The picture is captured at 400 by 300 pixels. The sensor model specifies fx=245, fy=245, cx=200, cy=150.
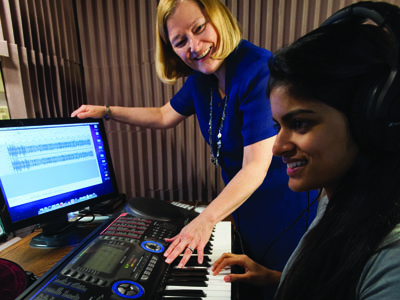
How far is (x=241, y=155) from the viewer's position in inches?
41.7

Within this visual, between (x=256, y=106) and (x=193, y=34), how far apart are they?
35 centimetres

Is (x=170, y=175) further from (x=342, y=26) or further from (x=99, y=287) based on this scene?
(x=342, y=26)

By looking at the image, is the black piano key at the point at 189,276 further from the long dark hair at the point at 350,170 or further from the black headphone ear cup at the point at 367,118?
the black headphone ear cup at the point at 367,118

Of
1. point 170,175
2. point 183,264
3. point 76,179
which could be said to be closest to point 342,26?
point 183,264

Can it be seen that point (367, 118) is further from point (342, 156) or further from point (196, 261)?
point (196, 261)

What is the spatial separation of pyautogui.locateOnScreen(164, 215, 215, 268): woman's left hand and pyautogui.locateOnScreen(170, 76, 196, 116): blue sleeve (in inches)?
27.4

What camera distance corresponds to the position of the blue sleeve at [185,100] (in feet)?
4.10

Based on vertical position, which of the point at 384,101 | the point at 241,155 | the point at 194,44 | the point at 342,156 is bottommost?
the point at 241,155

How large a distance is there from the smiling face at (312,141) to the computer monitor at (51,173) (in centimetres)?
80

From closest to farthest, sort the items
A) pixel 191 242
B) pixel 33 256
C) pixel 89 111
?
pixel 191 242 → pixel 33 256 → pixel 89 111

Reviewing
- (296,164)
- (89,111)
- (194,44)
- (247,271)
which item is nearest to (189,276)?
(247,271)

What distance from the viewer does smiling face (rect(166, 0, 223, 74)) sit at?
0.86 metres

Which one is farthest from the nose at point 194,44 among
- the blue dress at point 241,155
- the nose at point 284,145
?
the nose at point 284,145

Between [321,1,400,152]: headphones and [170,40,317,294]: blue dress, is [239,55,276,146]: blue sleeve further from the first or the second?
[321,1,400,152]: headphones
